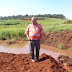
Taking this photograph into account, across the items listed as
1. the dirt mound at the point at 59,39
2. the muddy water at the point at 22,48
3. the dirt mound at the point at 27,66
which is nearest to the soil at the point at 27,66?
the dirt mound at the point at 27,66

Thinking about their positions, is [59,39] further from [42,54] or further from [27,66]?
[27,66]

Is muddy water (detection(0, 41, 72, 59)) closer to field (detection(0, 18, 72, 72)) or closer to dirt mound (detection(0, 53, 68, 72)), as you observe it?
field (detection(0, 18, 72, 72))

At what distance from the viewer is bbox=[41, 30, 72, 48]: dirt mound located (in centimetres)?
1553

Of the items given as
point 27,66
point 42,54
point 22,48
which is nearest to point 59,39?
point 22,48

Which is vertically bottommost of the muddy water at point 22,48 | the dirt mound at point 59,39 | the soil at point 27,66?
the muddy water at point 22,48

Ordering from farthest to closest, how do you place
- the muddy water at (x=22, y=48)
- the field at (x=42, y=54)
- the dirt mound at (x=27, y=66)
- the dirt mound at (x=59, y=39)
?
the dirt mound at (x=59, y=39)
the muddy water at (x=22, y=48)
the field at (x=42, y=54)
the dirt mound at (x=27, y=66)

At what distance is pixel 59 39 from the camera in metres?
16.4

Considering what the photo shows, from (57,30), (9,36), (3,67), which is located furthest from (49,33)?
(3,67)

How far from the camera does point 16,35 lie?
61.3 feet

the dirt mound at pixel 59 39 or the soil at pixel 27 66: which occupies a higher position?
the soil at pixel 27 66

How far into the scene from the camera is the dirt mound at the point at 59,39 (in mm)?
15527

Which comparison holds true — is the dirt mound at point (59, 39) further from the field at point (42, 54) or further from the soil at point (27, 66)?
the soil at point (27, 66)

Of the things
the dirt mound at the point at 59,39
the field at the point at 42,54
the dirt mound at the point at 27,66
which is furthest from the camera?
the dirt mound at the point at 59,39

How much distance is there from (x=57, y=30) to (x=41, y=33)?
34.0 feet
